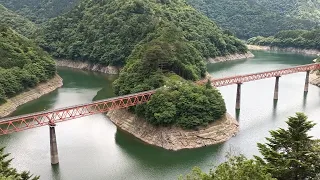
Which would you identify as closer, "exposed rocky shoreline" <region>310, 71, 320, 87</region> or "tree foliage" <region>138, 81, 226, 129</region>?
"tree foliage" <region>138, 81, 226, 129</region>

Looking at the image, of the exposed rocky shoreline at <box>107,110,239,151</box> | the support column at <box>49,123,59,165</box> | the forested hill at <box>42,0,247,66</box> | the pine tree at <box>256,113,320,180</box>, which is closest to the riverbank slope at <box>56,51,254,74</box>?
the forested hill at <box>42,0,247,66</box>

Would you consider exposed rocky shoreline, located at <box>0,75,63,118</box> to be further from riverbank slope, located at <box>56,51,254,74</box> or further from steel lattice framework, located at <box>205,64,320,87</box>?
steel lattice framework, located at <box>205,64,320,87</box>

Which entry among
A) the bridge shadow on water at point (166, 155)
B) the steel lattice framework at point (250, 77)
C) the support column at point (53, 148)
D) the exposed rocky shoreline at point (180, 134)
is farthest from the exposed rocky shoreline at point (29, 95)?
the steel lattice framework at point (250, 77)

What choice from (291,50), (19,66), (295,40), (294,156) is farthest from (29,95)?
(295,40)

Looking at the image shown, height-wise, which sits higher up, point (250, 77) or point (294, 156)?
point (294, 156)

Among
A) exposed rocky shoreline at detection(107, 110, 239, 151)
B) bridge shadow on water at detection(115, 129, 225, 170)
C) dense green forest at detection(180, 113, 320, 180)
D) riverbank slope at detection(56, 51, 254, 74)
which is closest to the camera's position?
dense green forest at detection(180, 113, 320, 180)

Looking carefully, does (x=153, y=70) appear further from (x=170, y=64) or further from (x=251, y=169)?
(x=251, y=169)

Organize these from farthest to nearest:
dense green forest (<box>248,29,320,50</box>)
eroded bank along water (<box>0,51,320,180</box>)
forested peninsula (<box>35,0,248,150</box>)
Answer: dense green forest (<box>248,29,320,50</box>)
forested peninsula (<box>35,0,248,150</box>)
eroded bank along water (<box>0,51,320,180</box>)

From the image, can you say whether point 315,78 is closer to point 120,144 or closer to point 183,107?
point 183,107
